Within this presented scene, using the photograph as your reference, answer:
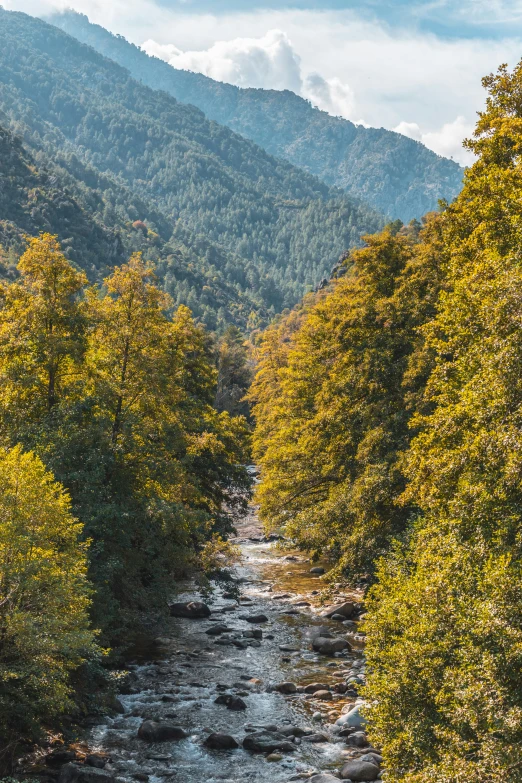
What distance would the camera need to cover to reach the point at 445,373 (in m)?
19.7

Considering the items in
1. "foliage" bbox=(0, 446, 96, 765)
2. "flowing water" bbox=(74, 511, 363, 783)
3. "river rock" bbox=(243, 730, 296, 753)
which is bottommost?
"flowing water" bbox=(74, 511, 363, 783)

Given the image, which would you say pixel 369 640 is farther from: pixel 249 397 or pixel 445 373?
pixel 249 397

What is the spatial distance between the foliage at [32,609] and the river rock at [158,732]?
14.9 feet

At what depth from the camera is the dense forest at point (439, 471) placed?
1212cm

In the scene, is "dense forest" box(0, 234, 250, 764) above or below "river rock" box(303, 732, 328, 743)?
above

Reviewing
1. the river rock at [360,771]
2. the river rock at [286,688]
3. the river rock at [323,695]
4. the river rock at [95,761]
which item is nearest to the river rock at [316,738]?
the river rock at [360,771]

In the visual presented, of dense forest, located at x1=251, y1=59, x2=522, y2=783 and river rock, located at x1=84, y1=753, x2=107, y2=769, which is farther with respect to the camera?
river rock, located at x1=84, y1=753, x2=107, y2=769

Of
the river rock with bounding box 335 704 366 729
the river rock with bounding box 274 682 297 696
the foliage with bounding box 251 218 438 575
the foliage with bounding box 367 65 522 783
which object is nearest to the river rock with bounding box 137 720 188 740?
the river rock with bounding box 274 682 297 696

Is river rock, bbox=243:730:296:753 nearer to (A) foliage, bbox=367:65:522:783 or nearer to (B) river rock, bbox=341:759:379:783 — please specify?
(B) river rock, bbox=341:759:379:783

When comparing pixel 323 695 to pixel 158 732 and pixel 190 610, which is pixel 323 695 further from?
pixel 190 610

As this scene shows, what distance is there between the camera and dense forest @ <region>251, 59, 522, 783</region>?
12125mm

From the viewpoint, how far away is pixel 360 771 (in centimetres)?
1917

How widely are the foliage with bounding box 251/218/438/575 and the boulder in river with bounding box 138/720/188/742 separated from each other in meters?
10.3

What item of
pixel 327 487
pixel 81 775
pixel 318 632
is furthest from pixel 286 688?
pixel 327 487
